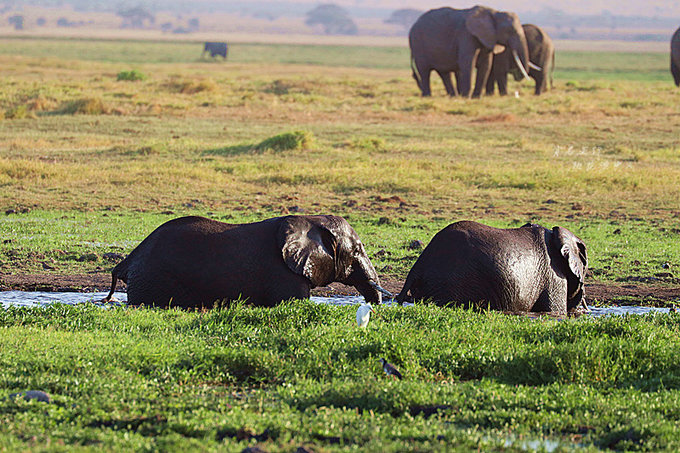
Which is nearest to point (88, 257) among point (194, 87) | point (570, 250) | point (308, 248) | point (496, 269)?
point (308, 248)

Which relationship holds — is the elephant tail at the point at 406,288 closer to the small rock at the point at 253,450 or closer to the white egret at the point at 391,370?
the white egret at the point at 391,370

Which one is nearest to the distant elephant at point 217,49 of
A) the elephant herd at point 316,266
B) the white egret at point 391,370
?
the elephant herd at point 316,266

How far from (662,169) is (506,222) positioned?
6.45 meters

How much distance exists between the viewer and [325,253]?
879 centimetres

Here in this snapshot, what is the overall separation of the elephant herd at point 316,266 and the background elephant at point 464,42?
32.1 metres

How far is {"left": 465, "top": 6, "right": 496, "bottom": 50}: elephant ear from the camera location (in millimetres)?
40625

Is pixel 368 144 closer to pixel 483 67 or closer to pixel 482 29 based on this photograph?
pixel 482 29

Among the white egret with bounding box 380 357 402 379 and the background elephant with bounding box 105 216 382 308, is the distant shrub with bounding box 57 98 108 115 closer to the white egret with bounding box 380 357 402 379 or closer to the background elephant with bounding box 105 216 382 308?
the background elephant with bounding box 105 216 382 308

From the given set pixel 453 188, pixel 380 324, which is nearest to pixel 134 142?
pixel 453 188

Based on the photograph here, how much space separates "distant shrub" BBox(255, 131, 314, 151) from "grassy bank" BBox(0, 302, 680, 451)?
13.6 metres

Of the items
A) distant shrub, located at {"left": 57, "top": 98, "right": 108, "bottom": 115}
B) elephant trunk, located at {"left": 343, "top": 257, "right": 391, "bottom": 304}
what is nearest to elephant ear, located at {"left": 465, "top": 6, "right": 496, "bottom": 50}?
distant shrub, located at {"left": 57, "top": 98, "right": 108, "bottom": 115}

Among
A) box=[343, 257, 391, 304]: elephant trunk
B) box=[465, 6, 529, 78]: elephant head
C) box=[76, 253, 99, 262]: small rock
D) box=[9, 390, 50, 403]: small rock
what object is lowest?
box=[76, 253, 99, 262]: small rock

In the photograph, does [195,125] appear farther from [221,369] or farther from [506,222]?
[221,369]

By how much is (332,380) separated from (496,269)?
2.96m
